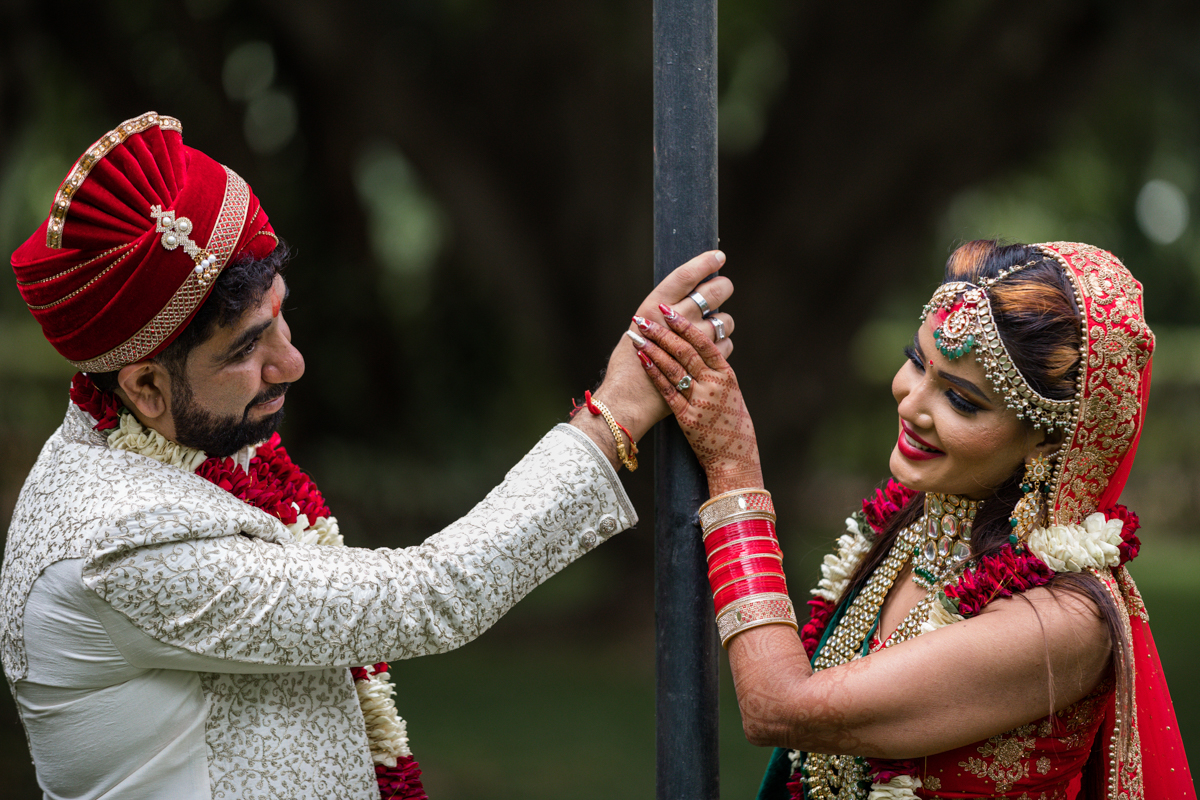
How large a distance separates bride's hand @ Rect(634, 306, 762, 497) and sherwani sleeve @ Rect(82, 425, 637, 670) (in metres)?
0.19

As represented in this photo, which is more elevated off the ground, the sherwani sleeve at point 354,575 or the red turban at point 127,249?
the red turban at point 127,249

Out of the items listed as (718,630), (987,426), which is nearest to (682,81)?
(987,426)

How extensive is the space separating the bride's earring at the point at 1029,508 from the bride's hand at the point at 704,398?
1.67 ft

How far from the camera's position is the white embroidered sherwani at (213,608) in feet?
6.25

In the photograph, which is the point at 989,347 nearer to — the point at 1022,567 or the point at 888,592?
the point at 1022,567

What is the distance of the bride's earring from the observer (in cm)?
207

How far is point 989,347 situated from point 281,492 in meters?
1.49

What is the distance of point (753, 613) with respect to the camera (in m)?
2.03

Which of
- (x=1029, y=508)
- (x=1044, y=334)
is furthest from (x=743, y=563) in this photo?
(x=1044, y=334)

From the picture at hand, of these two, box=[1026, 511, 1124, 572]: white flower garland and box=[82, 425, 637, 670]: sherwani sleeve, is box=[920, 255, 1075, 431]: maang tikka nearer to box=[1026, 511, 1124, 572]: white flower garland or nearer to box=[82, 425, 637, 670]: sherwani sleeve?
box=[1026, 511, 1124, 572]: white flower garland

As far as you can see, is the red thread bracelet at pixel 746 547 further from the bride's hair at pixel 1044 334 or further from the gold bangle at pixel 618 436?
the bride's hair at pixel 1044 334

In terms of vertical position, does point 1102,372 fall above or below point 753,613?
above

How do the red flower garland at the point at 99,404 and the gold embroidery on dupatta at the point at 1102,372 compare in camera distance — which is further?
the red flower garland at the point at 99,404

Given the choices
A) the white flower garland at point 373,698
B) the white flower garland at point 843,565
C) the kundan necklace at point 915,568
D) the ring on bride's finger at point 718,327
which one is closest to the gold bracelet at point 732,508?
the ring on bride's finger at point 718,327
